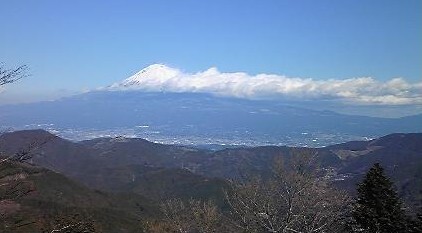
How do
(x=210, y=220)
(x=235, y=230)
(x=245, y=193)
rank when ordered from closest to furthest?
(x=245, y=193), (x=235, y=230), (x=210, y=220)

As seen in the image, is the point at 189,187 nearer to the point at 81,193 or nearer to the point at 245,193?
the point at 81,193

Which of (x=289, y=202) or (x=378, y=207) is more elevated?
(x=289, y=202)

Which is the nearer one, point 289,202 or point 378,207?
point 289,202

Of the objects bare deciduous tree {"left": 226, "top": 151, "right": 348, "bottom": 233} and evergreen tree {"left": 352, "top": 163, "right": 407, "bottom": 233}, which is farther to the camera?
evergreen tree {"left": 352, "top": 163, "right": 407, "bottom": 233}

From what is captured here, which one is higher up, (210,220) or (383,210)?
(383,210)

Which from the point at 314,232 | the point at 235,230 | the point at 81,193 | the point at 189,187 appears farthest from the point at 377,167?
the point at 189,187

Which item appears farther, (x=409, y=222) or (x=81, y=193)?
(x=81, y=193)

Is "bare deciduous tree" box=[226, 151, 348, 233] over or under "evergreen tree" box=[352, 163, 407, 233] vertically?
over
